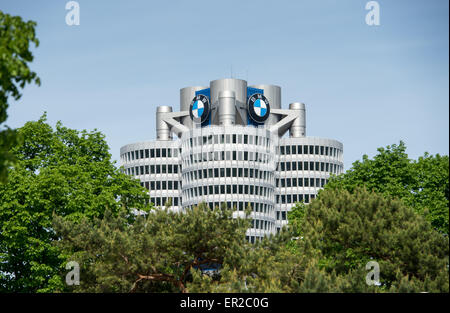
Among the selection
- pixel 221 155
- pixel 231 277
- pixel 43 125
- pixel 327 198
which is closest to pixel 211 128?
pixel 221 155

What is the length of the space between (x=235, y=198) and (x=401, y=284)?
144 meters

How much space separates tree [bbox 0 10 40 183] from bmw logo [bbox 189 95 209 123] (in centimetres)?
16297

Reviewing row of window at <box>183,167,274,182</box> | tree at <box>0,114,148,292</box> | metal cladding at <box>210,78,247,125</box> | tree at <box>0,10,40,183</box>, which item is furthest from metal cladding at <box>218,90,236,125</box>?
tree at <box>0,10,40,183</box>

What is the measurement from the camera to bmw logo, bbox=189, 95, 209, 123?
19300 cm

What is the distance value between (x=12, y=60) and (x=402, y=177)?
2416 inches

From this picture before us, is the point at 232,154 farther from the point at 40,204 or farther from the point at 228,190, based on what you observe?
the point at 40,204

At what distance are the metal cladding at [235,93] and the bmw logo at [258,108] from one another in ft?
9.90

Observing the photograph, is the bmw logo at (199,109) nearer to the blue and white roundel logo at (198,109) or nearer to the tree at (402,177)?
the blue and white roundel logo at (198,109)

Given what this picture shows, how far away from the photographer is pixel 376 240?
53.8 meters

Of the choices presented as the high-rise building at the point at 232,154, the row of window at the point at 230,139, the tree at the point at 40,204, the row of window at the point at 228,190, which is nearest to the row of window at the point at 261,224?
the high-rise building at the point at 232,154

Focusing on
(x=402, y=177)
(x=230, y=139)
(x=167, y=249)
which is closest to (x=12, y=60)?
(x=167, y=249)

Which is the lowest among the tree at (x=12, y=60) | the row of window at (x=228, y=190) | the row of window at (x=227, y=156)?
the tree at (x=12, y=60)

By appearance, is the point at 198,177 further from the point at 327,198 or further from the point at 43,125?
the point at 327,198

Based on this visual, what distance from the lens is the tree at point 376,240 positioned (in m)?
50.7
